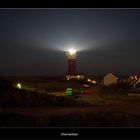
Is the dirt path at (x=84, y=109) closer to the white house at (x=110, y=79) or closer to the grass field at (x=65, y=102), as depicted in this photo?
the grass field at (x=65, y=102)

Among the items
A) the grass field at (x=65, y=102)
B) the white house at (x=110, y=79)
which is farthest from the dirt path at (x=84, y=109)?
the white house at (x=110, y=79)

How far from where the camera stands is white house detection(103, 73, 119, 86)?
33594mm

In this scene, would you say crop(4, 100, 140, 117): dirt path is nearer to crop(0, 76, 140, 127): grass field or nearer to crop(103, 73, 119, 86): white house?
crop(0, 76, 140, 127): grass field

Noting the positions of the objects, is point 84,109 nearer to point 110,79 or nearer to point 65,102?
point 65,102

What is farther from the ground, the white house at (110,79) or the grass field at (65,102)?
the white house at (110,79)

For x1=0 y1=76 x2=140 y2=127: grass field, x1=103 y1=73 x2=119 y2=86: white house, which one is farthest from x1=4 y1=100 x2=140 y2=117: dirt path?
x1=103 y1=73 x2=119 y2=86: white house

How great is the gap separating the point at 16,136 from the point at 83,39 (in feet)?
2.60

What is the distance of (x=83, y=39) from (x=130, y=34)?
0.32m

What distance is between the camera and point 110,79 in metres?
33.6

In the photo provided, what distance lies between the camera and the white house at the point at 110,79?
33.6 meters

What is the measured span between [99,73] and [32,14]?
60 centimetres

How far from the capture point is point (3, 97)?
1323 inches

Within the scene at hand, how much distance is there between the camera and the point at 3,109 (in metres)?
33.6

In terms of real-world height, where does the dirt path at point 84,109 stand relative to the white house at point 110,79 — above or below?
below
